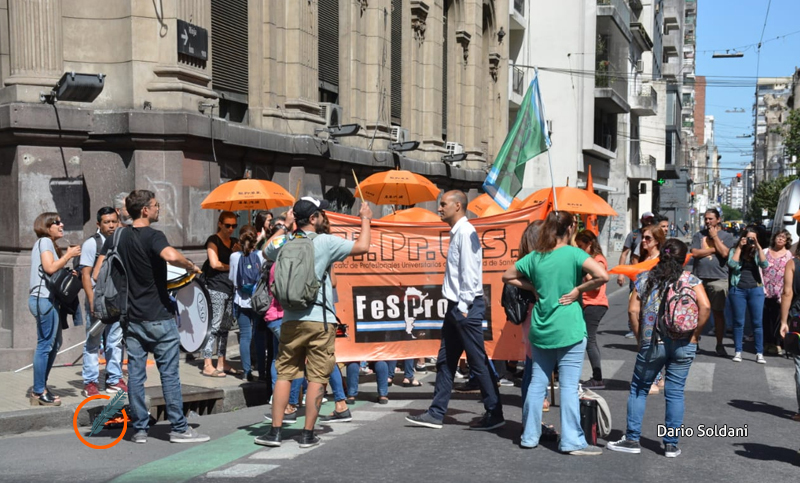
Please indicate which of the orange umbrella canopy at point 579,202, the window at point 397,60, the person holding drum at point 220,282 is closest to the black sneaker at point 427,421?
the person holding drum at point 220,282

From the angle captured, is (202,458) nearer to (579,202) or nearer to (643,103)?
(579,202)

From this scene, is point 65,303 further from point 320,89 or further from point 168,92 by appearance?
point 320,89

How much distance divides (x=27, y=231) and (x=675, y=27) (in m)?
78.0

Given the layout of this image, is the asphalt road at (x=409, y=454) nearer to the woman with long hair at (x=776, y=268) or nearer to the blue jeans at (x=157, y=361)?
the blue jeans at (x=157, y=361)

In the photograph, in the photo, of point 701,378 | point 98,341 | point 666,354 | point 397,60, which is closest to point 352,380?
point 98,341

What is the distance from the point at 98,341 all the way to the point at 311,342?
336 centimetres

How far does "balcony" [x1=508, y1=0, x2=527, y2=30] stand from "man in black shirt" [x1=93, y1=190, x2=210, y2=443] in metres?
31.1

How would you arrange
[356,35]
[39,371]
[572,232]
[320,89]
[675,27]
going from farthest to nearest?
[675,27]
[356,35]
[320,89]
[39,371]
[572,232]

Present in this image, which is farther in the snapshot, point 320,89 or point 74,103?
point 320,89

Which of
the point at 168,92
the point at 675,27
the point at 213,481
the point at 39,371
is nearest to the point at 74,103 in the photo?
the point at 168,92

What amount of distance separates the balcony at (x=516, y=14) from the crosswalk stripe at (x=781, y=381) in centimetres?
2671

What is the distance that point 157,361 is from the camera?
782 cm

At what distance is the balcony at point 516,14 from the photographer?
124 feet

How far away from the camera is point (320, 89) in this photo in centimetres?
2050
